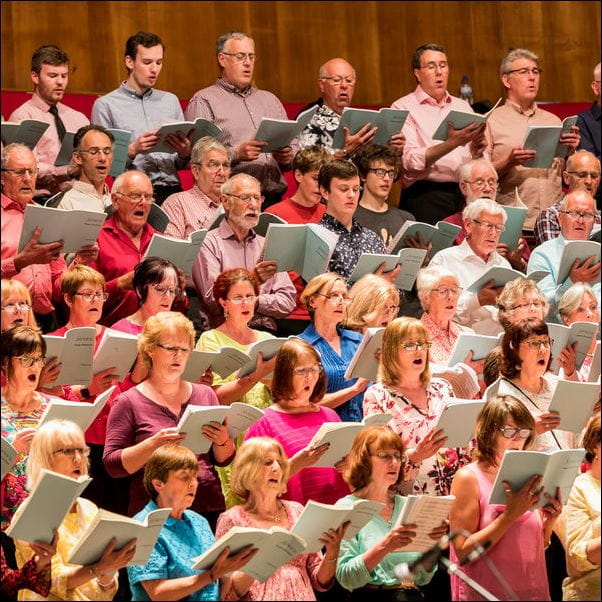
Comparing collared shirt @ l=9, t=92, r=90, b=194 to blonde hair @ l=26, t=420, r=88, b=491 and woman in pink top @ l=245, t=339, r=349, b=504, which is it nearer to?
woman in pink top @ l=245, t=339, r=349, b=504

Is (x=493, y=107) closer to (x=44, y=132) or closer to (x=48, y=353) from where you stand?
(x=44, y=132)

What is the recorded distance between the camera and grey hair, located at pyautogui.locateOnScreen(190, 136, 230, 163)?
5.02 m

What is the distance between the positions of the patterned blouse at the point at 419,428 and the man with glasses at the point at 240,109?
70.3 inches

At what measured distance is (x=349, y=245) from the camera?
4.91 metres

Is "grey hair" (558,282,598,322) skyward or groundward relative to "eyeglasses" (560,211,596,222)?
groundward

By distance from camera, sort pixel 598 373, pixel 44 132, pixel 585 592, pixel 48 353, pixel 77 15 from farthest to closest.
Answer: pixel 77 15, pixel 44 132, pixel 598 373, pixel 48 353, pixel 585 592

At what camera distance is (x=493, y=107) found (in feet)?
19.9

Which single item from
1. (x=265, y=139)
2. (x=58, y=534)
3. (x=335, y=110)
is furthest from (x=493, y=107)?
(x=58, y=534)

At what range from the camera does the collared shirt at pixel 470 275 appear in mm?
4742

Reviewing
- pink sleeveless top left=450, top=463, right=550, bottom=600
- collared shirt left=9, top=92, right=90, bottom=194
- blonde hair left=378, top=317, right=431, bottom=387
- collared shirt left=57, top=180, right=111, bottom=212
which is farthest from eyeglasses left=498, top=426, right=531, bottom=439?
collared shirt left=9, top=92, right=90, bottom=194

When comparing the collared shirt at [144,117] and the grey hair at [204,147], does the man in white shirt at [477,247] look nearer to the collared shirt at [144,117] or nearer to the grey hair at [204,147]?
the grey hair at [204,147]

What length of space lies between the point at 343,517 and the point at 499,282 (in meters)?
1.67

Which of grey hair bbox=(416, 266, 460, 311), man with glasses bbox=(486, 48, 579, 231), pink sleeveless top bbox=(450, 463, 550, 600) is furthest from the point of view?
man with glasses bbox=(486, 48, 579, 231)

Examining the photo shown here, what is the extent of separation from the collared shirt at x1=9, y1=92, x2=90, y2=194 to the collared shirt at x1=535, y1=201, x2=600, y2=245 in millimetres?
1859
